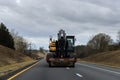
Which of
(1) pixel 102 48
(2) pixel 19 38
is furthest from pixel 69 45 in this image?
(2) pixel 19 38

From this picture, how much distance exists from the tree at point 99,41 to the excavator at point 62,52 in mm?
103985

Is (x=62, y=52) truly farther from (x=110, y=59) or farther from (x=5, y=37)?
(x=5, y=37)

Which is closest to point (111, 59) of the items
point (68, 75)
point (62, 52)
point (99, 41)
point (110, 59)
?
point (110, 59)

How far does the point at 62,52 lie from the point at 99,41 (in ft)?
370

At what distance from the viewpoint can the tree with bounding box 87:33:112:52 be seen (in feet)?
489

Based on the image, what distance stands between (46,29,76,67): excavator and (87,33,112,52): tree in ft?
341

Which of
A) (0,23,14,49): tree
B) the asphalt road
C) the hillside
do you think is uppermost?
(0,23,14,49): tree

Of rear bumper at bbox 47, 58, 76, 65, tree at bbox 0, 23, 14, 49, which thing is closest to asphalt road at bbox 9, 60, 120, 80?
rear bumper at bbox 47, 58, 76, 65

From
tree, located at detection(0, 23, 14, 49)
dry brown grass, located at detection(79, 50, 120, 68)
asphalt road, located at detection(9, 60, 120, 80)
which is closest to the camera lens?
asphalt road, located at detection(9, 60, 120, 80)

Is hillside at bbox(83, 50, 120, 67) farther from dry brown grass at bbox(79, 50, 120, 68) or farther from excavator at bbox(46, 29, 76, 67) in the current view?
excavator at bbox(46, 29, 76, 67)

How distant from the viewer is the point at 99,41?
155m

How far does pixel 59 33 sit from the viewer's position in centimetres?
4281

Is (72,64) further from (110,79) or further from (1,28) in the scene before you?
(1,28)

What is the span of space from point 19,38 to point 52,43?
12523 centimetres
